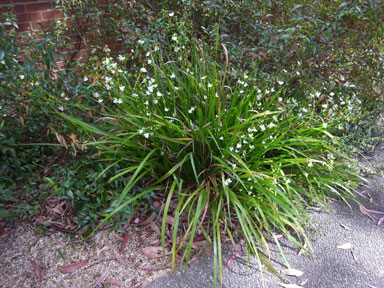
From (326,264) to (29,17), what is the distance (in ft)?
11.3

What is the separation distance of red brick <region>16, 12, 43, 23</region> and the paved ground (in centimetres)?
289

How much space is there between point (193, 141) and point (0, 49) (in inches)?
51.6

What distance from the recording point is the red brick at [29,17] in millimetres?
3084

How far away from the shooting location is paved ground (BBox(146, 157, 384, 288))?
5.68 ft

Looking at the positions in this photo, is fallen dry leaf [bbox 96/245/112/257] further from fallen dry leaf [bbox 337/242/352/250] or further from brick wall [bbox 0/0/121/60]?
brick wall [bbox 0/0/121/60]

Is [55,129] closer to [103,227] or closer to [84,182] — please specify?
[84,182]

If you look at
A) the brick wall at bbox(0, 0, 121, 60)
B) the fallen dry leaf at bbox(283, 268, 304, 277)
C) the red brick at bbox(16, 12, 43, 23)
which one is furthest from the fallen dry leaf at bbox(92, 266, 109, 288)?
the red brick at bbox(16, 12, 43, 23)

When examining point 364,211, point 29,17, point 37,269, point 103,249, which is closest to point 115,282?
point 103,249

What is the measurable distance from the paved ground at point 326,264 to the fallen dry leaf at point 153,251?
0.16 meters

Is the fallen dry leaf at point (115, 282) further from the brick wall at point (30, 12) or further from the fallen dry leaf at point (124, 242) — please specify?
the brick wall at point (30, 12)

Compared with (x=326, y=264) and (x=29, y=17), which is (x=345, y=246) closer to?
(x=326, y=264)

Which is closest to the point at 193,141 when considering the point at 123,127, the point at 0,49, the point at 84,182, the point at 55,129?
the point at 123,127

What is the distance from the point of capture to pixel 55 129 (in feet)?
6.95

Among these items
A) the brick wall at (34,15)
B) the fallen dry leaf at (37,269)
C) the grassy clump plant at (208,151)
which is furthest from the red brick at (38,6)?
the fallen dry leaf at (37,269)
